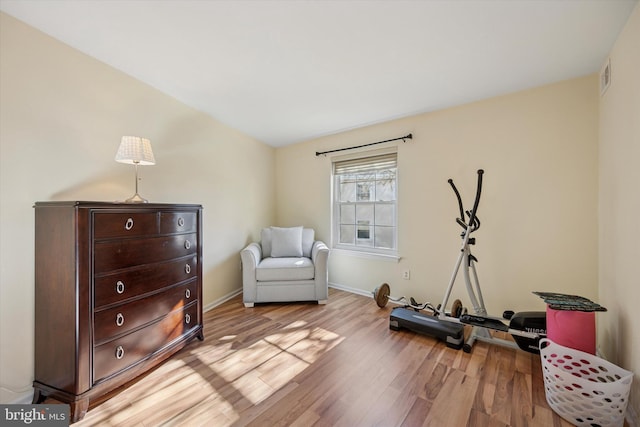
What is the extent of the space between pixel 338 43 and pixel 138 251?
1.98 meters

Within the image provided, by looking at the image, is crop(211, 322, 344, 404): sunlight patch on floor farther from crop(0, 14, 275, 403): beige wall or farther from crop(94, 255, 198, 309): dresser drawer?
crop(0, 14, 275, 403): beige wall

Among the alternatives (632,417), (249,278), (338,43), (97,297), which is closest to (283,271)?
(249,278)

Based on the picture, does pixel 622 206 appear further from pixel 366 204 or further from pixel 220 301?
pixel 220 301

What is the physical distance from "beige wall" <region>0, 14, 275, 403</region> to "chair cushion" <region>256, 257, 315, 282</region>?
0.67 m

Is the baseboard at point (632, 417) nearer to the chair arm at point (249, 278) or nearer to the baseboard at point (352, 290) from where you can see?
the baseboard at point (352, 290)

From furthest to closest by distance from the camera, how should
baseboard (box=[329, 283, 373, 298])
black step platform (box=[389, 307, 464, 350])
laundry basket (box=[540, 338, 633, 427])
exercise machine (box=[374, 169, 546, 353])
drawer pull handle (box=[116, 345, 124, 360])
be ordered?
baseboard (box=[329, 283, 373, 298]), black step platform (box=[389, 307, 464, 350]), exercise machine (box=[374, 169, 546, 353]), drawer pull handle (box=[116, 345, 124, 360]), laundry basket (box=[540, 338, 633, 427])

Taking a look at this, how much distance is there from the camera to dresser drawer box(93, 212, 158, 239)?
4.65 ft

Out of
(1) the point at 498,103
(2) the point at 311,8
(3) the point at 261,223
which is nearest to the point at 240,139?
(3) the point at 261,223

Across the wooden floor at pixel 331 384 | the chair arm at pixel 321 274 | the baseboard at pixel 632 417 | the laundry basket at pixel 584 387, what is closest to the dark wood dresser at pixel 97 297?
the wooden floor at pixel 331 384

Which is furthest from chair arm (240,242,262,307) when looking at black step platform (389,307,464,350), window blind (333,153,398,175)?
window blind (333,153,398,175)

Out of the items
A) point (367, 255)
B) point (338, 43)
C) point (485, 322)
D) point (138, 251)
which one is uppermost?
point (338, 43)

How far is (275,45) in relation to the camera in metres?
1.73

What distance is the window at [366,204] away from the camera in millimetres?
3219

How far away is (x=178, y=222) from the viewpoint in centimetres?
191
